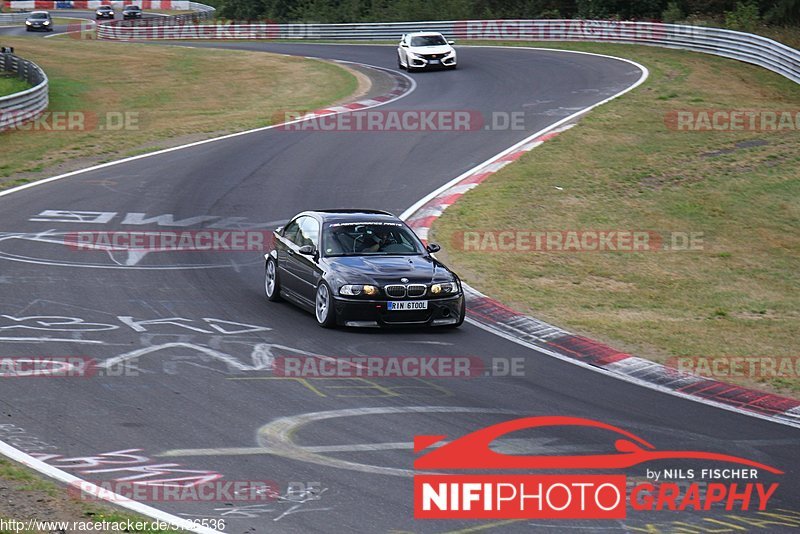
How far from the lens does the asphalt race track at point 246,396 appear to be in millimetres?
8445

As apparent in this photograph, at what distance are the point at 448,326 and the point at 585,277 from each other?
3977 millimetres

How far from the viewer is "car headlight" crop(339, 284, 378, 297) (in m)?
13.5

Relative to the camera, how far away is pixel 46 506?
7.64 m

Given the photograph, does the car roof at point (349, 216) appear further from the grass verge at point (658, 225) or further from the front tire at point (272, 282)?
the grass verge at point (658, 225)

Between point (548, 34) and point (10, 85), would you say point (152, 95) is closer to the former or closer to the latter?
point (10, 85)

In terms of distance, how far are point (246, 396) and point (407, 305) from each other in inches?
132

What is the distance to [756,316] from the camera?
15391 mm

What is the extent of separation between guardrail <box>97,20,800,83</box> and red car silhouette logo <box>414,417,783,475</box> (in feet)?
94.6

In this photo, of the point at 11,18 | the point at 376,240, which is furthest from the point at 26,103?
the point at 11,18

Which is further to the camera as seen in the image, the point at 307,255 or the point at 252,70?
the point at 252,70

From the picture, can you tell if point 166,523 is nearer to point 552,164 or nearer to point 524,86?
point 552,164

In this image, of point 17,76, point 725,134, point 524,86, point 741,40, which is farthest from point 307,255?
point 741,40

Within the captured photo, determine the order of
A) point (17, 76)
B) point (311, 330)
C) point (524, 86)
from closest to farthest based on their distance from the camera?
point (311, 330) → point (524, 86) → point (17, 76)

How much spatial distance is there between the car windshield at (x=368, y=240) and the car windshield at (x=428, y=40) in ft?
90.1
